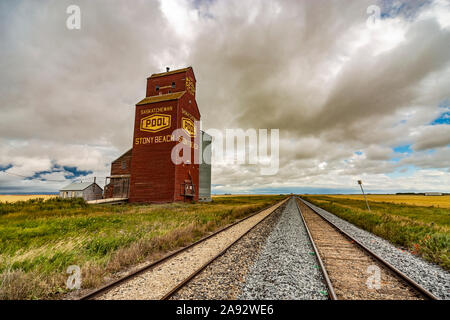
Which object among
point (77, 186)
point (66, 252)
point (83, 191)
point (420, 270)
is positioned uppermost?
point (77, 186)

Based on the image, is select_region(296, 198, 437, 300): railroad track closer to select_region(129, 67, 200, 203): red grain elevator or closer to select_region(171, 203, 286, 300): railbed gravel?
select_region(171, 203, 286, 300): railbed gravel

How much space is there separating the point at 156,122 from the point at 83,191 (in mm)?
19224

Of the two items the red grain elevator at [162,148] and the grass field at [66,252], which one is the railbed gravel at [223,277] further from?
the red grain elevator at [162,148]

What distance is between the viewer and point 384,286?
4.52 metres

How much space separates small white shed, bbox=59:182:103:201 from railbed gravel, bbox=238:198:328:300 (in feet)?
117

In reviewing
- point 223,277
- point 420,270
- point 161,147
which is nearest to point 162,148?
point 161,147

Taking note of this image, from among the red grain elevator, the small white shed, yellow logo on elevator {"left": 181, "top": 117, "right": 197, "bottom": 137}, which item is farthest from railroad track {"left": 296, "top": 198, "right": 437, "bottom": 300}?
the small white shed

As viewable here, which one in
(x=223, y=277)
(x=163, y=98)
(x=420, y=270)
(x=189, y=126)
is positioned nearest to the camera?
(x=223, y=277)

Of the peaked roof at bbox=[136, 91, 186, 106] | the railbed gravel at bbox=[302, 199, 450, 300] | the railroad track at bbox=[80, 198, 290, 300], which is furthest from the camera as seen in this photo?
the peaked roof at bbox=[136, 91, 186, 106]

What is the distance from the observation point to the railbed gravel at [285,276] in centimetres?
408

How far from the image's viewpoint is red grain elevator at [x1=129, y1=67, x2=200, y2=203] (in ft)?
78.7

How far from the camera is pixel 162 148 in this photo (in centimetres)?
2456

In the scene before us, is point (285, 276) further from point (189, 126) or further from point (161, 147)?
point (189, 126)
